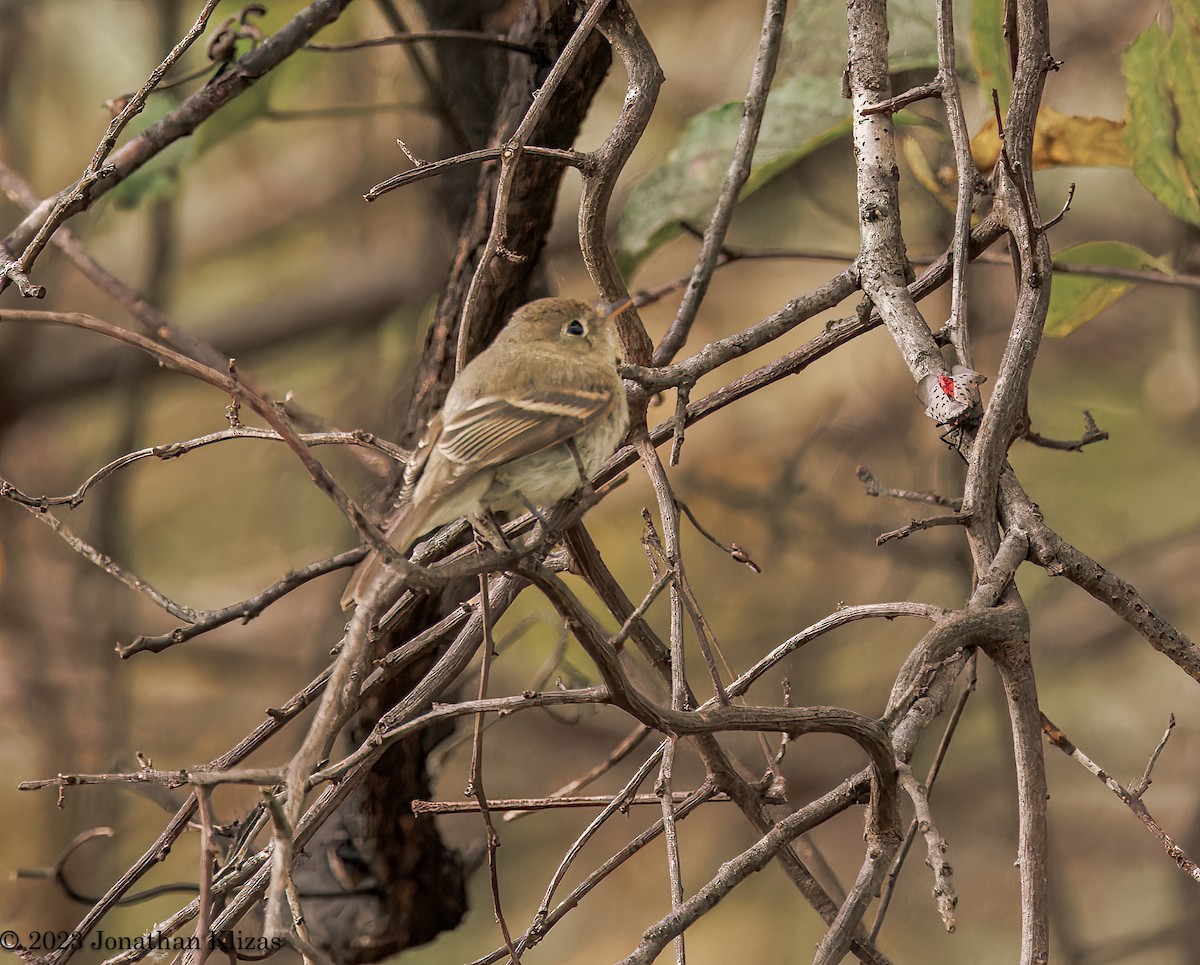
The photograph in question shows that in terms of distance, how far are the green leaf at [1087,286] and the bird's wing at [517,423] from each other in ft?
3.02

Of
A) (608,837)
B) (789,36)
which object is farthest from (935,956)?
(789,36)

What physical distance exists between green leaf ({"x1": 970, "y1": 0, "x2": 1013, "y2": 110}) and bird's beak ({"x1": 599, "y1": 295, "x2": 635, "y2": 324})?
74 centimetres

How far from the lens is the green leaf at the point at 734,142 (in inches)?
71.7

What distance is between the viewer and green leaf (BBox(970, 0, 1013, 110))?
162 centimetres

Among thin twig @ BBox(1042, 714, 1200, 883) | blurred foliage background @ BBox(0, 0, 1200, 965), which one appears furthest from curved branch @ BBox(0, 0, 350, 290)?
thin twig @ BBox(1042, 714, 1200, 883)

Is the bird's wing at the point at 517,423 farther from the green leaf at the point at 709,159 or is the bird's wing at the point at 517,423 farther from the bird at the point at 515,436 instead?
the green leaf at the point at 709,159

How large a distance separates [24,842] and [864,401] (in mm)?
1807

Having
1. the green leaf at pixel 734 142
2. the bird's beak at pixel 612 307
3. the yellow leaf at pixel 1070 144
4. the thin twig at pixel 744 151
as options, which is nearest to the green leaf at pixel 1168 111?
the yellow leaf at pixel 1070 144

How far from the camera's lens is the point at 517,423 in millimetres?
1032

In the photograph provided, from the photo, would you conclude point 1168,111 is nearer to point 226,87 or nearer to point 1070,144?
point 1070,144

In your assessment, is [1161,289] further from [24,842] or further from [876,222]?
[24,842]

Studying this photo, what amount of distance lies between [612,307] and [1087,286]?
2.90 feet

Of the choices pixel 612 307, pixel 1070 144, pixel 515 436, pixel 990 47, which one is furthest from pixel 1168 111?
pixel 515 436

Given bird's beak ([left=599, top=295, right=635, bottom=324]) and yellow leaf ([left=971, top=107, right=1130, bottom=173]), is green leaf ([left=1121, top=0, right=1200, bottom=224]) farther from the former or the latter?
bird's beak ([left=599, top=295, right=635, bottom=324])
